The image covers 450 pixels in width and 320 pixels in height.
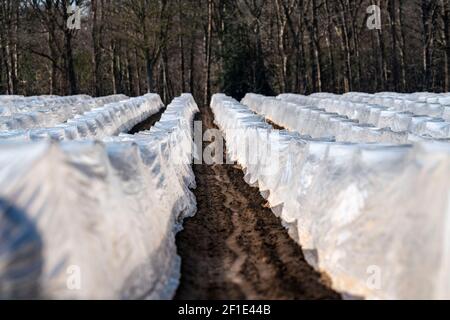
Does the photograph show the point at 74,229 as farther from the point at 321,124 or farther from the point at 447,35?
the point at 447,35

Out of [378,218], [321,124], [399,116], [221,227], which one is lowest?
[221,227]

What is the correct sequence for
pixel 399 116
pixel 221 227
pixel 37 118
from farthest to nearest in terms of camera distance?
pixel 37 118, pixel 399 116, pixel 221 227

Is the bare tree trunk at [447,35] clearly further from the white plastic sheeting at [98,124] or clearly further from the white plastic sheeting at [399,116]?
the white plastic sheeting at [98,124]

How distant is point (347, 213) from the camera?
7195mm

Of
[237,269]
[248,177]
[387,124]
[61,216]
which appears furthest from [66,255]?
[387,124]

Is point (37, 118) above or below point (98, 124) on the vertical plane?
above

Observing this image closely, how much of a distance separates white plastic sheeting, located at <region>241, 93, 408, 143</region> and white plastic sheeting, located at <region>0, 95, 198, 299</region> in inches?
235

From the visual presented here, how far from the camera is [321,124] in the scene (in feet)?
59.1

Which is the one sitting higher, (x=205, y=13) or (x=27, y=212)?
(x=205, y=13)

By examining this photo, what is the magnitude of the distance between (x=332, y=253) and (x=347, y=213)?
518 millimetres

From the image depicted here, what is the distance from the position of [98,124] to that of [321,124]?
6966mm

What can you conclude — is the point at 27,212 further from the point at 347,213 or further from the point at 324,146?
the point at 324,146

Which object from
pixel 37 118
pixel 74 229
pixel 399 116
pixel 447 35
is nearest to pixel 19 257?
pixel 74 229

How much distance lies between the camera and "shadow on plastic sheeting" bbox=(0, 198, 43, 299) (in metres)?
5.61
